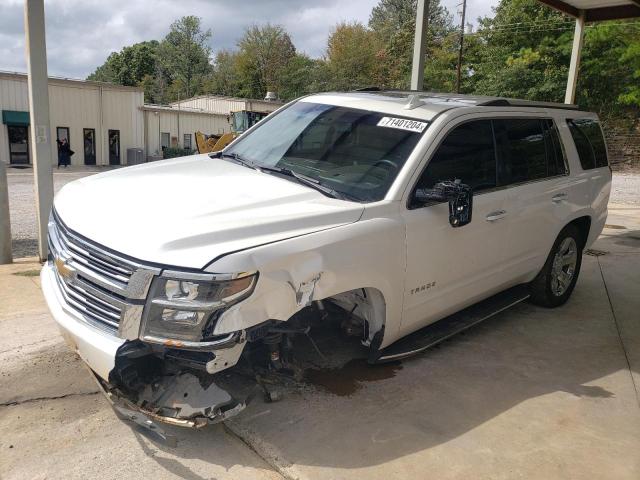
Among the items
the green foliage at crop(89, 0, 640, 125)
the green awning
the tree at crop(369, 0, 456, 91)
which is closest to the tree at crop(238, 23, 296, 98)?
the green foliage at crop(89, 0, 640, 125)

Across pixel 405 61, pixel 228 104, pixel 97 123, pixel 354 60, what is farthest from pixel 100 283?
pixel 354 60

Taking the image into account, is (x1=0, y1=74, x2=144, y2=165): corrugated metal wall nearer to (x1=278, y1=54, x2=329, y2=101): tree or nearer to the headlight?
(x1=278, y1=54, x2=329, y2=101): tree

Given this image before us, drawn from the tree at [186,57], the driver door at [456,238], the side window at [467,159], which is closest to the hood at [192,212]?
the driver door at [456,238]

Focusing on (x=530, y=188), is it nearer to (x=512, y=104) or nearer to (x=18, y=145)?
(x=512, y=104)

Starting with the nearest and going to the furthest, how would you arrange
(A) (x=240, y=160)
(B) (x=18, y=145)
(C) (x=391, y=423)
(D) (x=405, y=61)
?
1. (C) (x=391, y=423)
2. (A) (x=240, y=160)
3. (B) (x=18, y=145)
4. (D) (x=405, y=61)

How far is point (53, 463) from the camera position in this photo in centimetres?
281

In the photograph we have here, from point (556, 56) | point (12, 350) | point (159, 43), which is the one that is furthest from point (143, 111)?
point (159, 43)

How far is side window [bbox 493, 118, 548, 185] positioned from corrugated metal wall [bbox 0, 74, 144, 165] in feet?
95.9

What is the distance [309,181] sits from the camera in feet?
11.7

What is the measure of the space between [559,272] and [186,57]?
262ft

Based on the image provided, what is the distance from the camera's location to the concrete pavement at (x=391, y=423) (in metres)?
2.88

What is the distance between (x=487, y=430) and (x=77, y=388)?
263 centimetres

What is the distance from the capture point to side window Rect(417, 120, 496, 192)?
3.73 meters

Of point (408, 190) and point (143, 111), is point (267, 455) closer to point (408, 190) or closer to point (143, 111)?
point (408, 190)
